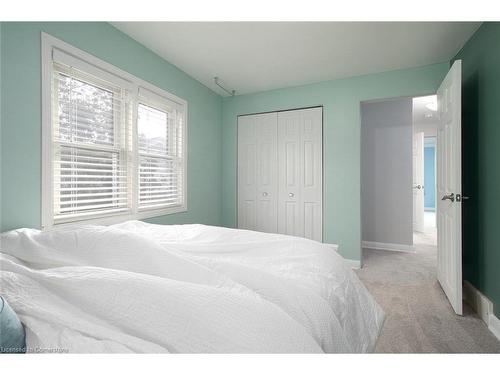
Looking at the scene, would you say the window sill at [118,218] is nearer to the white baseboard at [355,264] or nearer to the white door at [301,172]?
the white door at [301,172]

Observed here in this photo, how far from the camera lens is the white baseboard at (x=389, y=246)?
400 centimetres

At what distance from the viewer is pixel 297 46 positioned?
2461 millimetres

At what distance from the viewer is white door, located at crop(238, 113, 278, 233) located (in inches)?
143

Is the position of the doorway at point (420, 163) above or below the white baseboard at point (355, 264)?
above

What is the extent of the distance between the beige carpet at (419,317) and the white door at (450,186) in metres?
0.14

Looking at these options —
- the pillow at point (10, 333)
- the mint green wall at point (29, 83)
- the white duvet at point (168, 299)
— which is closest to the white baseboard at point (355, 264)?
the white duvet at point (168, 299)

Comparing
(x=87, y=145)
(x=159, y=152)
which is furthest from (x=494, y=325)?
(x=87, y=145)

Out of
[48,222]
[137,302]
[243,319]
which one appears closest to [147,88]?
[48,222]

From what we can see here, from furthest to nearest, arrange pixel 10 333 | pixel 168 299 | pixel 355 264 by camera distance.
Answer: pixel 355 264 → pixel 168 299 → pixel 10 333

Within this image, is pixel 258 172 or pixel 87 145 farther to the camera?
pixel 258 172

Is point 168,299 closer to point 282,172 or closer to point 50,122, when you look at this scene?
point 50,122

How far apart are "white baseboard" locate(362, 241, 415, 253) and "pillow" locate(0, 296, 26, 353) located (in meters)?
4.49

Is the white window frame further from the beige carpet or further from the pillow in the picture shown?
the beige carpet

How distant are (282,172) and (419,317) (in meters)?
2.20
